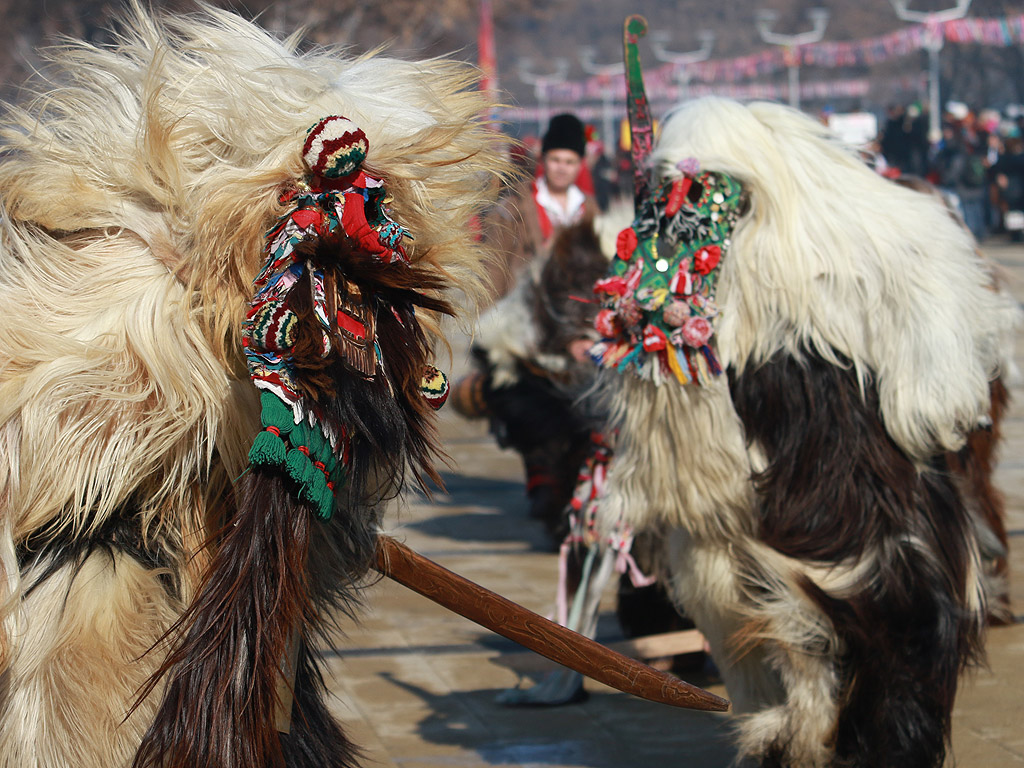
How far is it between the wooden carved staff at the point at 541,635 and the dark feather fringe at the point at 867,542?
46.9 inches

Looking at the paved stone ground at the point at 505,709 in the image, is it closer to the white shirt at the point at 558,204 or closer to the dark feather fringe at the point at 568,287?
the dark feather fringe at the point at 568,287

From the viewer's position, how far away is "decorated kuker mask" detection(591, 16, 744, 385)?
118 inches

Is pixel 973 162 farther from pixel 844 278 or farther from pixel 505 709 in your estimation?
pixel 844 278

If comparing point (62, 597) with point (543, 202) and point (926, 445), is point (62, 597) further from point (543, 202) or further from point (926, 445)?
point (543, 202)

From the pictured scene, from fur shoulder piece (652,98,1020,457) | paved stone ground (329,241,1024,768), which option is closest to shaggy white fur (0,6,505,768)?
paved stone ground (329,241,1024,768)

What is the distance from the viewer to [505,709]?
3.95m

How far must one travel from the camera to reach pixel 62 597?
1.75 metres

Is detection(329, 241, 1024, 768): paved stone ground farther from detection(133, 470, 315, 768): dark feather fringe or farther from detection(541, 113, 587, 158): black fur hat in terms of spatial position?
detection(541, 113, 587, 158): black fur hat

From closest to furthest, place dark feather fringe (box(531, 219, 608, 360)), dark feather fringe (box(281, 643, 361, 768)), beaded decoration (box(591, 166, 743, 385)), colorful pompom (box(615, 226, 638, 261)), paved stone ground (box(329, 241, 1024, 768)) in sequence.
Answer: dark feather fringe (box(281, 643, 361, 768))
beaded decoration (box(591, 166, 743, 385))
colorful pompom (box(615, 226, 638, 261))
paved stone ground (box(329, 241, 1024, 768))
dark feather fringe (box(531, 219, 608, 360))

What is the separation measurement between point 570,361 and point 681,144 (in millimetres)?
1888

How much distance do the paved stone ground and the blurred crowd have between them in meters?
13.4

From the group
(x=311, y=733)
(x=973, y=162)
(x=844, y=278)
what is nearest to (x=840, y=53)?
(x=973, y=162)

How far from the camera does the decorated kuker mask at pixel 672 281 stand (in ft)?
9.82


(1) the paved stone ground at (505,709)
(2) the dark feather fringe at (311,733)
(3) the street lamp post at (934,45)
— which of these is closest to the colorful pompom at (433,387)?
(2) the dark feather fringe at (311,733)
